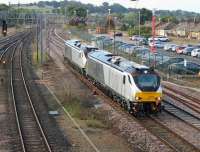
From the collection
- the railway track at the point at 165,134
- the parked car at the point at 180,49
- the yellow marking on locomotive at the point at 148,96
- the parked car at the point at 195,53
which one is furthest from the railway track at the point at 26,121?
the parked car at the point at 180,49

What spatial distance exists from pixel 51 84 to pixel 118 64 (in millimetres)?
13870

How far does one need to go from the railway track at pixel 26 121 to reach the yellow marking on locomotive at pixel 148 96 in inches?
210

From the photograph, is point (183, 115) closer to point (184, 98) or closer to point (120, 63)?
point (120, 63)

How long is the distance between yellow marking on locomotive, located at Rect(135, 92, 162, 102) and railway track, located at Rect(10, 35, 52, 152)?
5.34m

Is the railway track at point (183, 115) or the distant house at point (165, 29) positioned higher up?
the distant house at point (165, 29)

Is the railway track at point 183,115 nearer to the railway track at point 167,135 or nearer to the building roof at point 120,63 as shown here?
the railway track at point 167,135

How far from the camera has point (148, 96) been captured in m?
27.9

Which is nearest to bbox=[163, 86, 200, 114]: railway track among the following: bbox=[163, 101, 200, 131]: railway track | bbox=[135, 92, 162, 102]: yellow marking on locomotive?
bbox=[163, 101, 200, 131]: railway track

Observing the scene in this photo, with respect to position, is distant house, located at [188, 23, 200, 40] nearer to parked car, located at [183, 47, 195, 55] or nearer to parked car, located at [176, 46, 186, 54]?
parked car, located at [176, 46, 186, 54]

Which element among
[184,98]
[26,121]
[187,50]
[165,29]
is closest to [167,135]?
[26,121]

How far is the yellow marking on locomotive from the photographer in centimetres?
2773

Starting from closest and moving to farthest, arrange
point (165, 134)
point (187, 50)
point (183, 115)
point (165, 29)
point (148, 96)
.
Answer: point (165, 134)
point (148, 96)
point (183, 115)
point (187, 50)
point (165, 29)

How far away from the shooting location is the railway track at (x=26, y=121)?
73.3 feet

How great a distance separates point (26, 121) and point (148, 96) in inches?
260
